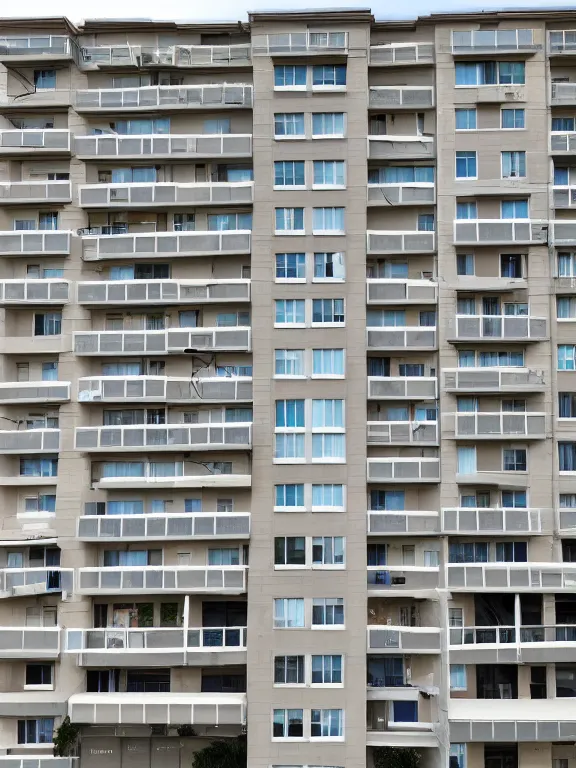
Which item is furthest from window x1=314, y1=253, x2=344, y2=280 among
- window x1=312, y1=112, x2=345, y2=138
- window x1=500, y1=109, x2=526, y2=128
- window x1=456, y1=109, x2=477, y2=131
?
window x1=500, y1=109, x2=526, y2=128

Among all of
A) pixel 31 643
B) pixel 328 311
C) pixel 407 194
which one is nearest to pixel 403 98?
pixel 407 194

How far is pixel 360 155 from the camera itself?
4716cm

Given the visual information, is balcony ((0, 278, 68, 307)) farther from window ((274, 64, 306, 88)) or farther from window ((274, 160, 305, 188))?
window ((274, 64, 306, 88))

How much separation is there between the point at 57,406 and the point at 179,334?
6.32 m

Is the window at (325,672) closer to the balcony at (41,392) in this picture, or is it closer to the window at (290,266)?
the balcony at (41,392)

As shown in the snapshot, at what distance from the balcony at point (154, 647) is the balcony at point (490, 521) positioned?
994cm

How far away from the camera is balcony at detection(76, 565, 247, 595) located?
4534cm

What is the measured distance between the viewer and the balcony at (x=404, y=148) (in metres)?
48.2

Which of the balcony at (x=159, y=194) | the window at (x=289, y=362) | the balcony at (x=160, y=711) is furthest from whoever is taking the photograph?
the balcony at (x=159, y=194)

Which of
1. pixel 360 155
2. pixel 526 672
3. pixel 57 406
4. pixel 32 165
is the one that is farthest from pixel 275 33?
pixel 526 672

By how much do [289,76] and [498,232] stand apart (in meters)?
11.4

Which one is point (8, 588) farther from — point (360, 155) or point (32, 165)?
point (360, 155)

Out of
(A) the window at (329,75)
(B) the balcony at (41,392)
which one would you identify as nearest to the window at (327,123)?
(A) the window at (329,75)

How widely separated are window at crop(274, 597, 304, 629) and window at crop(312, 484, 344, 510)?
4.05 m
